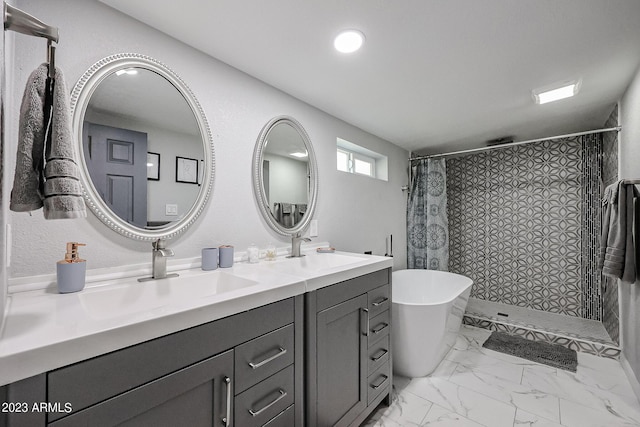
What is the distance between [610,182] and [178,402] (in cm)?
378

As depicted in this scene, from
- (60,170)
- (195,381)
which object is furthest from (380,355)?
(60,170)

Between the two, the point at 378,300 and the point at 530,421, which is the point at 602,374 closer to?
the point at 530,421

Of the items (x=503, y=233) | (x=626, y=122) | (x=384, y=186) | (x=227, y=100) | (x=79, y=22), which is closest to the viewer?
(x=79, y=22)

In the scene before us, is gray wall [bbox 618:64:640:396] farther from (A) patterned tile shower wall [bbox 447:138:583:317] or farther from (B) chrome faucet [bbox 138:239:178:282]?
(B) chrome faucet [bbox 138:239:178:282]

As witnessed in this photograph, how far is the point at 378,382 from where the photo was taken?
66.6 inches

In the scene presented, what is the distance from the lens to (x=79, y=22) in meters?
1.14

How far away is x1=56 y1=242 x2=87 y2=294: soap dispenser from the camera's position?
993 mm

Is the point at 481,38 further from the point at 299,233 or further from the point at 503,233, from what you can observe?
the point at 503,233

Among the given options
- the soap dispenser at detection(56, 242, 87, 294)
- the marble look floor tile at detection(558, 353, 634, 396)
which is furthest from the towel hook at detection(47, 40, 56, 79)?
the marble look floor tile at detection(558, 353, 634, 396)

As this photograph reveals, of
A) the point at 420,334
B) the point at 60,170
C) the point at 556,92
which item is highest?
the point at 556,92

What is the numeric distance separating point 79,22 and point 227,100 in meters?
0.70

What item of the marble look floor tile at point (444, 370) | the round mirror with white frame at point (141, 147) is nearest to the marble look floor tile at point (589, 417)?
the marble look floor tile at point (444, 370)

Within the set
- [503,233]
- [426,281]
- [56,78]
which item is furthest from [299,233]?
[503,233]

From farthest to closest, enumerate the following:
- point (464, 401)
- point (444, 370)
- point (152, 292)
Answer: point (444, 370) → point (464, 401) → point (152, 292)
